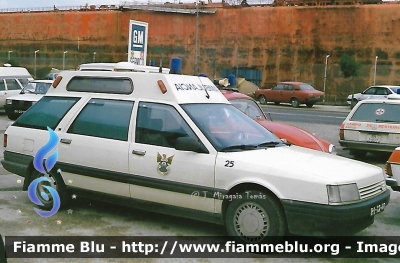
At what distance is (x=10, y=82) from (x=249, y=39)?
39072mm

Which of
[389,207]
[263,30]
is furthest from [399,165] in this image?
[263,30]

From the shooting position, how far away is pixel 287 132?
9.23 metres

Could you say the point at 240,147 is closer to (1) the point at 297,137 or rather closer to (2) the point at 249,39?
(1) the point at 297,137

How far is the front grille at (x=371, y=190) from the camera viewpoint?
A: 519 cm

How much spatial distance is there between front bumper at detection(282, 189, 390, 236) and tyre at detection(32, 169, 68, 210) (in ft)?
9.52

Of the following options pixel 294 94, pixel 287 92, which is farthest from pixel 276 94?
pixel 294 94

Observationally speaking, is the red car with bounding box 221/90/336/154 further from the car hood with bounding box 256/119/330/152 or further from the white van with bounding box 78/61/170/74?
the white van with bounding box 78/61/170/74

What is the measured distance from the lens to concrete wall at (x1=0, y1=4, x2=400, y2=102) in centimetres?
5075

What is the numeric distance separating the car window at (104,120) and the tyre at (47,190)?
62 cm

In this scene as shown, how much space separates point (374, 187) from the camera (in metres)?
5.44

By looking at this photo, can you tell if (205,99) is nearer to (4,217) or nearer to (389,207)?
(4,217)

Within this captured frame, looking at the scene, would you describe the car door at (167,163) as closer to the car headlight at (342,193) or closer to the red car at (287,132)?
the car headlight at (342,193)

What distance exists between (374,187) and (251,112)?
15.9ft

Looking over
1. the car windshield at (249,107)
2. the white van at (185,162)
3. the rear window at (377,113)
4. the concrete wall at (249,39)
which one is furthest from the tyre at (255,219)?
the concrete wall at (249,39)
